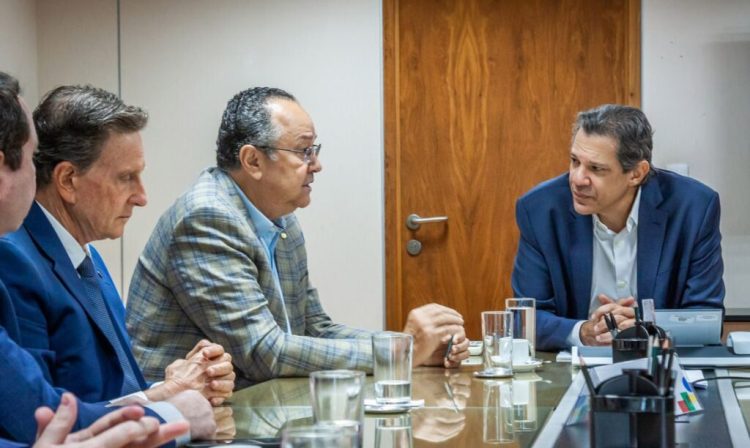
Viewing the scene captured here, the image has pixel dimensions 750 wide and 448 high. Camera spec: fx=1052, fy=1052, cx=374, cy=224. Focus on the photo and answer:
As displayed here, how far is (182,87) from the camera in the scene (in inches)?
188

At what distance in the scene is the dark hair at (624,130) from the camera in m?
3.26

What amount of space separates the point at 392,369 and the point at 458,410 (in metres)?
0.13

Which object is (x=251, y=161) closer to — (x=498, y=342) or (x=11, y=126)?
(x=498, y=342)

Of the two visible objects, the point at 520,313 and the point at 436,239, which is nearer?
the point at 520,313

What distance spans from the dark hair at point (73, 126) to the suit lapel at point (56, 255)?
13 cm

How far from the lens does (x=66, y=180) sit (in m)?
2.02

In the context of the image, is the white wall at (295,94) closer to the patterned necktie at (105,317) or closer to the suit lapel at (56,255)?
the patterned necktie at (105,317)

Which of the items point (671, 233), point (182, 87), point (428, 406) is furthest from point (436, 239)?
point (428, 406)

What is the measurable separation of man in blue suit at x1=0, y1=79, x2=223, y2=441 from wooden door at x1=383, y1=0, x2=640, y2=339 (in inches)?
101

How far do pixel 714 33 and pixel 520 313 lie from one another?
100 inches

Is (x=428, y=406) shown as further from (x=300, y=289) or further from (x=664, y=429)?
(x=300, y=289)

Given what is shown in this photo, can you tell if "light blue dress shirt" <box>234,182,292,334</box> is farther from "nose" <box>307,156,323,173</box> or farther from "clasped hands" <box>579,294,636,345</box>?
"clasped hands" <box>579,294,636,345</box>

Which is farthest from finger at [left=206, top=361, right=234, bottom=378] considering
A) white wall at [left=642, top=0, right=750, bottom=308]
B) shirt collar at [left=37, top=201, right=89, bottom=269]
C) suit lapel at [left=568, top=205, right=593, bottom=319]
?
white wall at [left=642, top=0, right=750, bottom=308]

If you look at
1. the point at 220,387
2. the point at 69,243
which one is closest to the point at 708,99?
the point at 220,387
